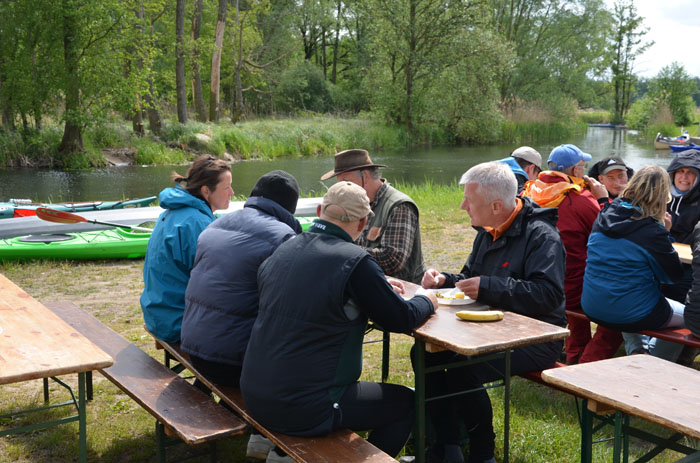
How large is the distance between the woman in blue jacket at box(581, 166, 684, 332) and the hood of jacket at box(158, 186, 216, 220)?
83.2 inches

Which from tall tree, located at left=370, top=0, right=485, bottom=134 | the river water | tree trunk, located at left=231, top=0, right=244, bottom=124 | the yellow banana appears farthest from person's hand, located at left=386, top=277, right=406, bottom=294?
tall tree, located at left=370, top=0, right=485, bottom=134

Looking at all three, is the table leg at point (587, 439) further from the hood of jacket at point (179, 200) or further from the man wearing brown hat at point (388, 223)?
the hood of jacket at point (179, 200)

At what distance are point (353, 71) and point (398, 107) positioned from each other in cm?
1406

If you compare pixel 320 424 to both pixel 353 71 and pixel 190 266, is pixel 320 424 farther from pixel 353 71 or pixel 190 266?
pixel 353 71

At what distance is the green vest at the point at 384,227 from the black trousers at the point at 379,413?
1.40m

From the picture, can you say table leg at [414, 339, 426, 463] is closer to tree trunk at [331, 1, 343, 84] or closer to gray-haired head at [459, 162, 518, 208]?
gray-haired head at [459, 162, 518, 208]

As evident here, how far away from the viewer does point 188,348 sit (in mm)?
2805

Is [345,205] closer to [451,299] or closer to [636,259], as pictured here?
[451,299]

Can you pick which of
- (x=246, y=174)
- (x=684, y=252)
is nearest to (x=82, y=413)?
(x=684, y=252)

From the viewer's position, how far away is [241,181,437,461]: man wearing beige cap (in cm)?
225

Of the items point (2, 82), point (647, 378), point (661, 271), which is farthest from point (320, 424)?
point (2, 82)

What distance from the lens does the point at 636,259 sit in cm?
345

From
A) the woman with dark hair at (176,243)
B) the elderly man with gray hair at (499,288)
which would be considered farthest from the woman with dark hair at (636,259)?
the woman with dark hair at (176,243)

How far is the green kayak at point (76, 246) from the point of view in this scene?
698 centimetres
